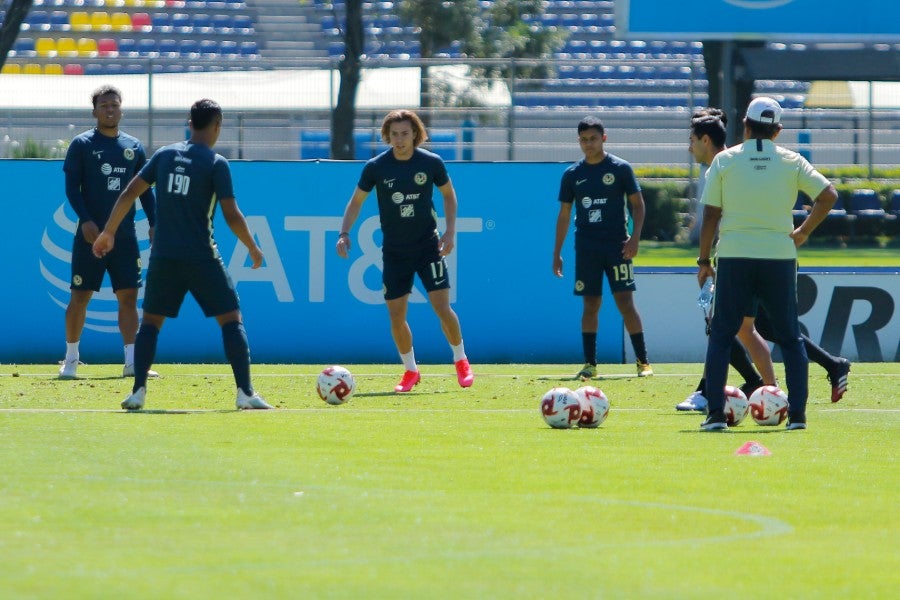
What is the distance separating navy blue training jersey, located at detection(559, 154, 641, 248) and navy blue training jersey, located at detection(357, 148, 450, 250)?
6.75 ft

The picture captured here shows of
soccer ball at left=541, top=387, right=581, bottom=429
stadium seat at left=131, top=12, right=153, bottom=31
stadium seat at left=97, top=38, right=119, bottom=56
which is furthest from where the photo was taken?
stadium seat at left=131, top=12, right=153, bottom=31

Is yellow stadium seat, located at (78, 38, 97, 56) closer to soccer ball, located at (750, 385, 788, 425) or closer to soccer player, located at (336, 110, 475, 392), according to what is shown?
soccer player, located at (336, 110, 475, 392)

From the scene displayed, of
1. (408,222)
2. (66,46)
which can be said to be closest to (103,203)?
(408,222)

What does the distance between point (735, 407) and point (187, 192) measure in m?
3.74

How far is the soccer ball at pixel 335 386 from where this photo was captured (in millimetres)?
11211

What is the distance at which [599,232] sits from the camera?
14273 mm

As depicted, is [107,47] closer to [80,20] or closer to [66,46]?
[66,46]

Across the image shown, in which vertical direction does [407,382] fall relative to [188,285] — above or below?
below

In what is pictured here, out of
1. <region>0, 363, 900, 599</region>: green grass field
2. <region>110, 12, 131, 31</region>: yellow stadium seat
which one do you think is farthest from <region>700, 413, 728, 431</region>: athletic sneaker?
<region>110, 12, 131, 31</region>: yellow stadium seat

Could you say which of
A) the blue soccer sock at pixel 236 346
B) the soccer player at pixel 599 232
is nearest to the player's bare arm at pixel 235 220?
the blue soccer sock at pixel 236 346

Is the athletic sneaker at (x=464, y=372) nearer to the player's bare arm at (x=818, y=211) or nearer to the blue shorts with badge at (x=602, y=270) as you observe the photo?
the blue shorts with badge at (x=602, y=270)

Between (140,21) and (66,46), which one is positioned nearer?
(66,46)

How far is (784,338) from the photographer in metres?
9.55

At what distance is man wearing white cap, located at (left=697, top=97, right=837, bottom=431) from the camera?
934 cm
